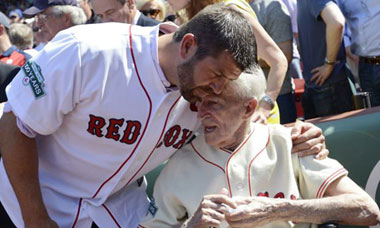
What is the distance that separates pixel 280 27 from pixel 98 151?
2.55 meters

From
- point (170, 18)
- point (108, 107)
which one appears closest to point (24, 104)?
point (108, 107)

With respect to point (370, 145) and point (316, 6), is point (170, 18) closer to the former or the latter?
point (316, 6)

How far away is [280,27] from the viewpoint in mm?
4840

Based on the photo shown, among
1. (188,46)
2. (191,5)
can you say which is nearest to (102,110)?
(188,46)

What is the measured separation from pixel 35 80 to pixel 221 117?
0.72 meters

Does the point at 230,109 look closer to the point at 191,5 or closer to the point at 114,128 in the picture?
the point at 114,128

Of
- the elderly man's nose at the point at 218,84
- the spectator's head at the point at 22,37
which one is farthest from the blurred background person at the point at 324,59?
the spectator's head at the point at 22,37

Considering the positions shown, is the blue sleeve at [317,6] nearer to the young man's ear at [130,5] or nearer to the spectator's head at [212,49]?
the young man's ear at [130,5]

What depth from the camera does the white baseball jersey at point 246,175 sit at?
8.66 ft

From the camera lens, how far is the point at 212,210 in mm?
2447

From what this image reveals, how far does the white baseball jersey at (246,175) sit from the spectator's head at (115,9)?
2109mm

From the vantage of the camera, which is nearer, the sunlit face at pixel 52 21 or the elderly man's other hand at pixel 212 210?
the elderly man's other hand at pixel 212 210

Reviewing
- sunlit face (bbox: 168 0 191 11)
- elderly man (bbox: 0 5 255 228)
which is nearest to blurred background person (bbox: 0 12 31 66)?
sunlit face (bbox: 168 0 191 11)

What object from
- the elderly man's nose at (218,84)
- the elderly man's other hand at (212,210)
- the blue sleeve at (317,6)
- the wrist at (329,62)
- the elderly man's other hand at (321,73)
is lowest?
the elderly man's other hand at (321,73)
